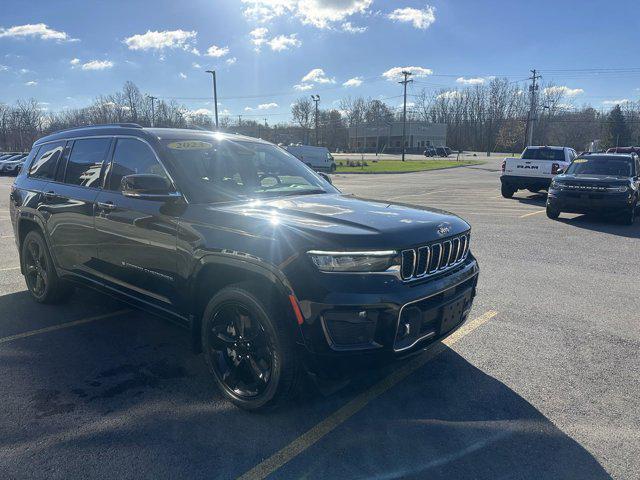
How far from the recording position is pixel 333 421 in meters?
3.03

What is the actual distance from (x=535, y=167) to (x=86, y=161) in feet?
50.9

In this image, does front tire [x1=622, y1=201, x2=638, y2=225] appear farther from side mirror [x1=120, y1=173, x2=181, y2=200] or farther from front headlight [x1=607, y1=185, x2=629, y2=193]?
side mirror [x1=120, y1=173, x2=181, y2=200]

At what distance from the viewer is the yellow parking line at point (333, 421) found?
258cm

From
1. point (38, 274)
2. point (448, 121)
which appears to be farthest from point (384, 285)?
point (448, 121)

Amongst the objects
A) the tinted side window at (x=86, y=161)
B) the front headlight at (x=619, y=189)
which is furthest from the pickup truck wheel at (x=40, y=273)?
the front headlight at (x=619, y=189)

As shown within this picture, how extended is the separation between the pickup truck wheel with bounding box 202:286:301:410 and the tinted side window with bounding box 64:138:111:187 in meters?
1.96

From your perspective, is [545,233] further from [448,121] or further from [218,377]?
[448,121]

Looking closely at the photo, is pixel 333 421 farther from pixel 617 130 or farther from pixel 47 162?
pixel 617 130

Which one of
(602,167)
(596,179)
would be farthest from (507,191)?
(596,179)

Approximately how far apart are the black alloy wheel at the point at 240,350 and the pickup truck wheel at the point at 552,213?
35.5 ft

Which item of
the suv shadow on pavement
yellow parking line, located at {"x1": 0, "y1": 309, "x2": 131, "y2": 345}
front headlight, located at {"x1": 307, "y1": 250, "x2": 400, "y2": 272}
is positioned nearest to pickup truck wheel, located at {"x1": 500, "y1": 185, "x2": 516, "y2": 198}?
the suv shadow on pavement

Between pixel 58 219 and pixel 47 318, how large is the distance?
3.47 feet

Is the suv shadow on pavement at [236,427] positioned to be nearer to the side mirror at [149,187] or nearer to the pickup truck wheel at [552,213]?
the side mirror at [149,187]

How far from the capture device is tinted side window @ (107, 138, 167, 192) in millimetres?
3701
